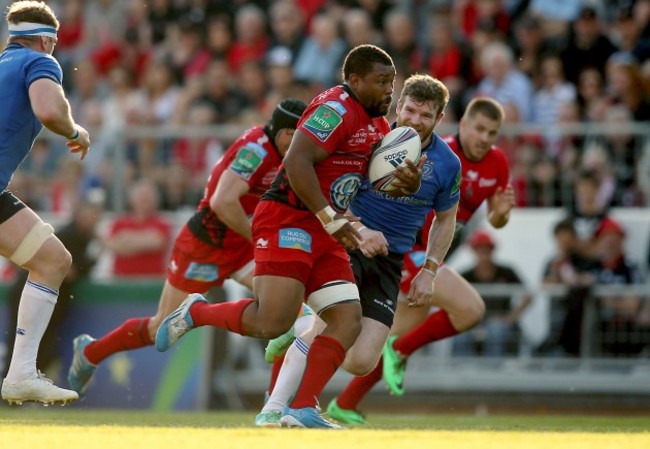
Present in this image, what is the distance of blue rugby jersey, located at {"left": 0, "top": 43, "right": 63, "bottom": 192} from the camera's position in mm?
9445

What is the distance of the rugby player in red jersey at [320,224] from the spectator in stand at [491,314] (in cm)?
548

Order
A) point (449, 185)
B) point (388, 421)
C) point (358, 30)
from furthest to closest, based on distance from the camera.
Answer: point (358, 30) < point (388, 421) < point (449, 185)

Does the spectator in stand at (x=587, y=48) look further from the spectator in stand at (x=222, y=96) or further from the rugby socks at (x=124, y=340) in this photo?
the rugby socks at (x=124, y=340)

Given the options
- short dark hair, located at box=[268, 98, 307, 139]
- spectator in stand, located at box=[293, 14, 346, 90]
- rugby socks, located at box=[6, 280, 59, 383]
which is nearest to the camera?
rugby socks, located at box=[6, 280, 59, 383]

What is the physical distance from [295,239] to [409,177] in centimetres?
85

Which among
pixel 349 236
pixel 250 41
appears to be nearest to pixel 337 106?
pixel 349 236

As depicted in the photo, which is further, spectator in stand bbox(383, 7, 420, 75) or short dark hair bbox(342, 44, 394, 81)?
spectator in stand bbox(383, 7, 420, 75)

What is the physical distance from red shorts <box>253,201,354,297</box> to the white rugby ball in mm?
547

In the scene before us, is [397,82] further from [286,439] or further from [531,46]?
[286,439]

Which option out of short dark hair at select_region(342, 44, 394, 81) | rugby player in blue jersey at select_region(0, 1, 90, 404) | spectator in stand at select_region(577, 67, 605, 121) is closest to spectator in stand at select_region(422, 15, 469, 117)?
spectator in stand at select_region(577, 67, 605, 121)

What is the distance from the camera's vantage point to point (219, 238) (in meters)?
11.5

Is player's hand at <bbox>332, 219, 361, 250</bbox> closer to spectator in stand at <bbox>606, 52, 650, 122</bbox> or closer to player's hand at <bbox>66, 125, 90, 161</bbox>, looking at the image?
player's hand at <bbox>66, 125, 90, 161</bbox>

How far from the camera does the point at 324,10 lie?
1839 centimetres

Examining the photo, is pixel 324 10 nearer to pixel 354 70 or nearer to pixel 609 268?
pixel 609 268
